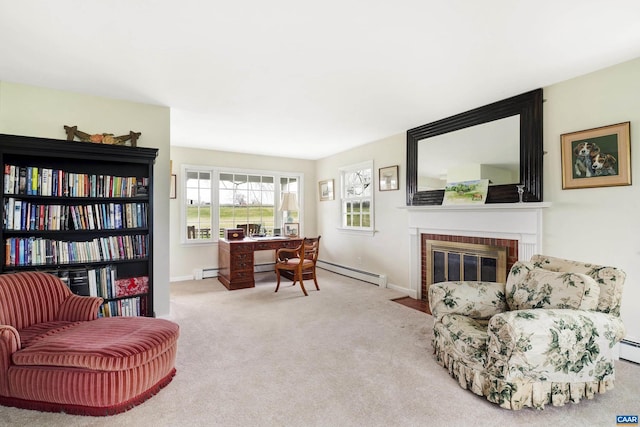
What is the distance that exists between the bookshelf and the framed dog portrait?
156 inches

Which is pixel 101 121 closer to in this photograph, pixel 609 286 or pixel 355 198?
pixel 355 198

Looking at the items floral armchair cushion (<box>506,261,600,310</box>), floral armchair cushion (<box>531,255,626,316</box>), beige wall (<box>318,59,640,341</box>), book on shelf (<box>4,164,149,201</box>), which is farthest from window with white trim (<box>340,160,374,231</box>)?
book on shelf (<box>4,164,149,201</box>)

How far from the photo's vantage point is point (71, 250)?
2848 millimetres

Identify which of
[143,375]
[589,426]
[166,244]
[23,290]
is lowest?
[589,426]

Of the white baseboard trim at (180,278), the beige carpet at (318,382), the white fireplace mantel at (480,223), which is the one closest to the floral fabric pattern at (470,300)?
the beige carpet at (318,382)

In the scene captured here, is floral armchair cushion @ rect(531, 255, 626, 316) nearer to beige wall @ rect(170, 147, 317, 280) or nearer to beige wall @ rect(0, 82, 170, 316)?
beige wall @ rect(0, 82, 170, 316)

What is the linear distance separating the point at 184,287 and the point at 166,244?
1650 millimetres

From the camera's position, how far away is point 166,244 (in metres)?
3.42

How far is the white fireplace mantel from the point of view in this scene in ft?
9.80

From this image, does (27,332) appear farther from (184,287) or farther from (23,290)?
(184,287)

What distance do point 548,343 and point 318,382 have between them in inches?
56.0

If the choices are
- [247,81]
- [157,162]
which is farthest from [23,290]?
[247,81]

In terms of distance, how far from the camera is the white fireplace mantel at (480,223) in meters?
2.99

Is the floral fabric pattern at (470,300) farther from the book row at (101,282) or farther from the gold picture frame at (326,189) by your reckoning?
the gold picture frame at (326,189)
